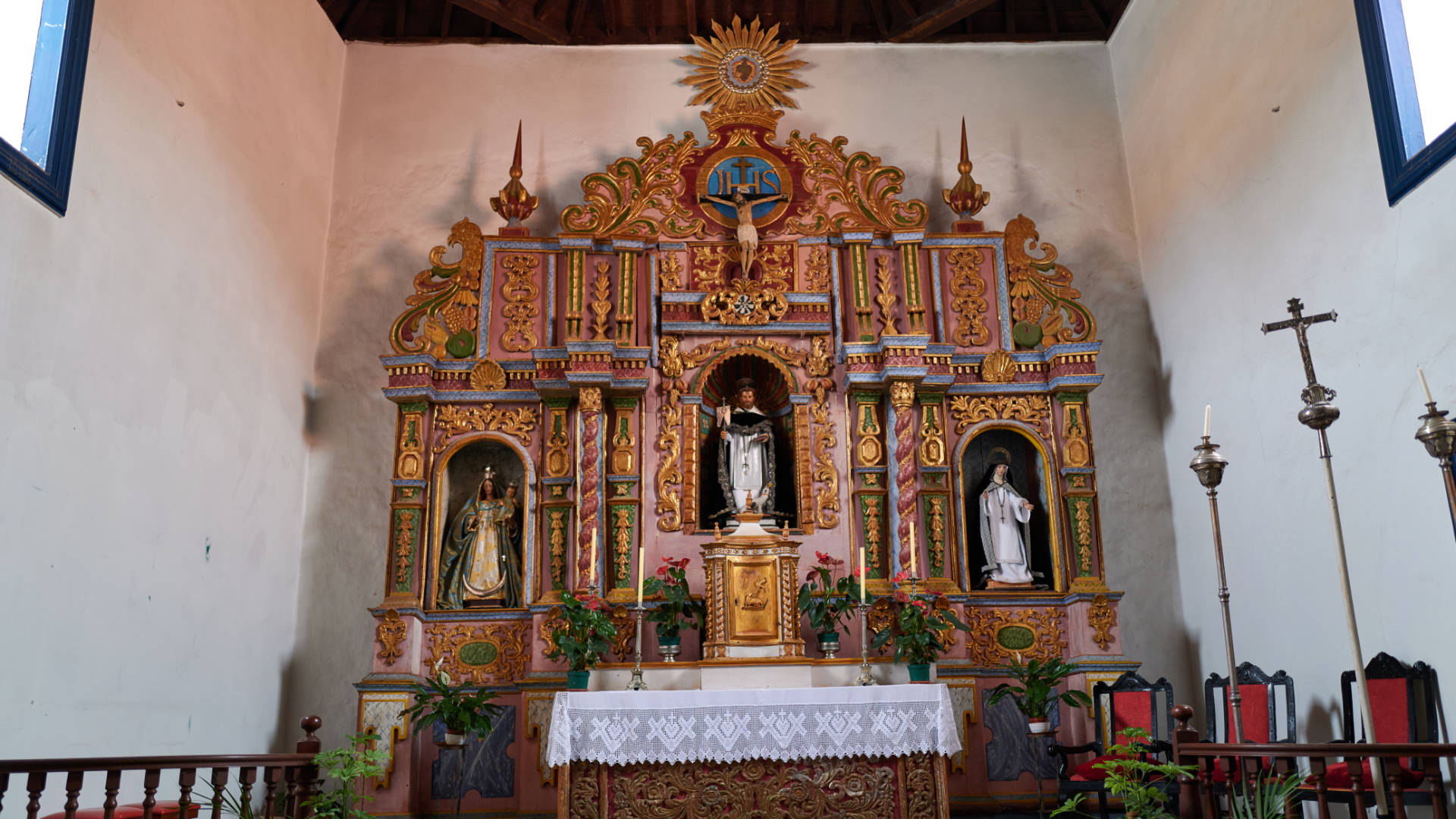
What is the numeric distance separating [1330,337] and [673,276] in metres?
5.71

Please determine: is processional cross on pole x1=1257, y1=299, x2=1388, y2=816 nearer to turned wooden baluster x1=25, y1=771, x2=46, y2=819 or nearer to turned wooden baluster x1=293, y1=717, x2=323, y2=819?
turned wooden baluster x1=293, y1=717, x2=323, y2=819

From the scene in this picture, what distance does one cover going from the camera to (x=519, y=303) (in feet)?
35.5

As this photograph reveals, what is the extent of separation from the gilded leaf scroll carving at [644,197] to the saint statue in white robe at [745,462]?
1977mm

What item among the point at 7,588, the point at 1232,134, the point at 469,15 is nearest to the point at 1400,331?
the point at 1232,134

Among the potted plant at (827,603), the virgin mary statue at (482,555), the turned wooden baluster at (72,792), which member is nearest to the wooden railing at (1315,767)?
the potted plant at (827,603)

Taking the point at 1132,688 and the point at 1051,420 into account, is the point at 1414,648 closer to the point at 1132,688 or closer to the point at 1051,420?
the point at 1132,688

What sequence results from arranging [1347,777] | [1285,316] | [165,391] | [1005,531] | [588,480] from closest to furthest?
[1347,777] → [165,391] → [1285,316] → [588,480] → [1005,531]

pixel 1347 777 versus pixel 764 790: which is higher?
pixel 1347 777

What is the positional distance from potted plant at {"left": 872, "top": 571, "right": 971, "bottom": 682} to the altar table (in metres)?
0.87

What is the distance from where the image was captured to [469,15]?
41.9 feet

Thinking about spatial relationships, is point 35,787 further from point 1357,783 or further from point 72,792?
point 1357,783

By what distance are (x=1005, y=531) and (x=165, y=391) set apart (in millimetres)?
7160

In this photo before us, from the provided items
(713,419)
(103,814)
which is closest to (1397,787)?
(103,814)

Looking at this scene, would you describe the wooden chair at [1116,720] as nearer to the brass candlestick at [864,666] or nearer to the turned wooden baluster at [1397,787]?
the brass candlestick at [864,666]
